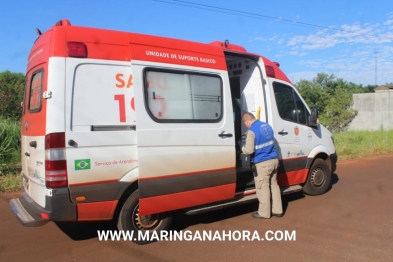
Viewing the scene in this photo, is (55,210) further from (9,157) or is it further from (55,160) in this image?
(9,157)

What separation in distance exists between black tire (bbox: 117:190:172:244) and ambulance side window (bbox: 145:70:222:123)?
106 centimetres

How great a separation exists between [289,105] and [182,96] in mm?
2460

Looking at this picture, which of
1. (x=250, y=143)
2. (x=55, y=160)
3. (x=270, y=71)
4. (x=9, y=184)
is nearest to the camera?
(x=55, y=160)

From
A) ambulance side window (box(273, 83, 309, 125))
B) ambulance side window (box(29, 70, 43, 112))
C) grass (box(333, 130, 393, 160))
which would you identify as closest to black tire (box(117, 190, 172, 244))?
ambulance side window (box(29, 70, 43, 112))

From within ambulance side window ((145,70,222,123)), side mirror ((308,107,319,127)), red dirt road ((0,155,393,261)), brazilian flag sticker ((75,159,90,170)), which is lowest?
red dirt road ((0,155,393,261))

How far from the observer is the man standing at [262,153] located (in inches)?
207

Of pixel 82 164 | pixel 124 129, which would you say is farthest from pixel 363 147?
pixel 82 164

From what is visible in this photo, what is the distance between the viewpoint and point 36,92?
4199 mm

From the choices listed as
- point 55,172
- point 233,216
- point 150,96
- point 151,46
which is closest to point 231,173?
point 233,216

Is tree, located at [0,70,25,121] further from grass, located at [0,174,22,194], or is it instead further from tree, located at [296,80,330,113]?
tree, located at [296,80,330,113]

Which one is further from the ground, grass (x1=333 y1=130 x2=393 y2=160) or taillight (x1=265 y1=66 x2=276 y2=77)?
taillight (x1=265 y1=66 x2=276 y2=77)

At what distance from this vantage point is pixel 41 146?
149 inches

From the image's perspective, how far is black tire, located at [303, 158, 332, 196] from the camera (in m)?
6.58

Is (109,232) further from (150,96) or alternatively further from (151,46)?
(151,46)
